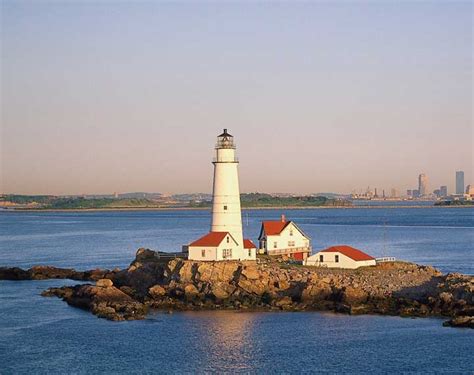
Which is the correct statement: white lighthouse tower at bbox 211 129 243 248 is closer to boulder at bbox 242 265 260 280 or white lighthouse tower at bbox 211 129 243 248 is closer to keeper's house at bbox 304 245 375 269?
boulder at bbox 242 265 260 280

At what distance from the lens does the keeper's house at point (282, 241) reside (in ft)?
156

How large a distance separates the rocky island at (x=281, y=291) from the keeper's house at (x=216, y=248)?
1.01 meters

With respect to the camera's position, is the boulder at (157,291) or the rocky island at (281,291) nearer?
the rocky island at (281,291)

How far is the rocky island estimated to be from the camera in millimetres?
35688

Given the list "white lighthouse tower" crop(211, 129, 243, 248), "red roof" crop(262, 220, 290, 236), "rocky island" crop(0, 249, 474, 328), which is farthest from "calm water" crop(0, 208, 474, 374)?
"red roof" crop(262, 220, 290, 236)

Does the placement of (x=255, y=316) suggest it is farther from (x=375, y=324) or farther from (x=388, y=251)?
(x=388, y=251)

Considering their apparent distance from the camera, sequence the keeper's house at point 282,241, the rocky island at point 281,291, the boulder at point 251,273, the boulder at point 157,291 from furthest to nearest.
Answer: the keeper's house at point 282,241, the boulder at point 157,291, the boulder at point 251,273, the rocky island at point 281,291

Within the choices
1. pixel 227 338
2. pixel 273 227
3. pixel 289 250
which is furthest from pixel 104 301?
pixel 289 250

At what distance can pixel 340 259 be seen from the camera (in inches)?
1663

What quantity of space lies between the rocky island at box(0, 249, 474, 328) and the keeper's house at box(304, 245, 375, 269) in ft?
2.09

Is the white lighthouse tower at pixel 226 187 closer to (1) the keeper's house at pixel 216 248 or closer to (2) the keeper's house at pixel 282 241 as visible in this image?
(1) the keeper's house at pixel 216 248

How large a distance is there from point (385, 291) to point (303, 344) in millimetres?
8343

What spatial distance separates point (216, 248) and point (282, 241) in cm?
771

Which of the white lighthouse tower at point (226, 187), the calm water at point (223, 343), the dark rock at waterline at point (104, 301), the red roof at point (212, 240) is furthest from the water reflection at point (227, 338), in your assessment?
the white lighthouse tower at point (226, 187)
